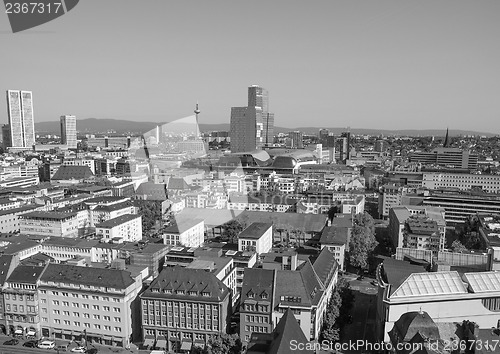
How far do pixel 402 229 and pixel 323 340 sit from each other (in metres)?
8.47

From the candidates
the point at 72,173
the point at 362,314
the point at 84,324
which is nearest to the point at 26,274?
the point at 84,324

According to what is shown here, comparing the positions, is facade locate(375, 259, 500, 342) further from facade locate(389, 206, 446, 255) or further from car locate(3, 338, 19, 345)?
car locate(3, 338, 19, 345)

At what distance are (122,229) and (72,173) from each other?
1656 centimetres

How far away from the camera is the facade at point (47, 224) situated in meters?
17.5

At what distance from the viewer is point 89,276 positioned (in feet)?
34.7

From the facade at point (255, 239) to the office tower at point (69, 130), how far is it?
50315mm

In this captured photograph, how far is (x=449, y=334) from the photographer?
836cm

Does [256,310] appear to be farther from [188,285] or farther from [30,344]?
[30,344]

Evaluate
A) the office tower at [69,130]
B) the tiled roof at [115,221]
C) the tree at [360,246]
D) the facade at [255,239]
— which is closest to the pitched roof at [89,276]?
the facade at [255,239]

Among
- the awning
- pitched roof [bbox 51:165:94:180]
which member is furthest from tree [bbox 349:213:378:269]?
pitched roof [bbox 51:165:94:180]

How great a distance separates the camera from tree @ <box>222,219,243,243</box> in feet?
57.4

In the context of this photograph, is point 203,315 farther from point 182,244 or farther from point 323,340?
point 182,244

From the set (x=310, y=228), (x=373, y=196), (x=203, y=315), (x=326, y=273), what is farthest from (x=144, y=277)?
(x=373, y=196)

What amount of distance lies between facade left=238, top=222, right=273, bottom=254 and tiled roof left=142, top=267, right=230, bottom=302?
4445mm
